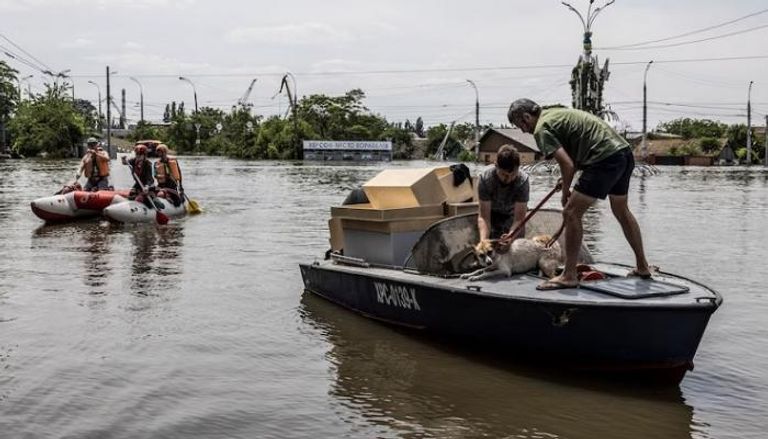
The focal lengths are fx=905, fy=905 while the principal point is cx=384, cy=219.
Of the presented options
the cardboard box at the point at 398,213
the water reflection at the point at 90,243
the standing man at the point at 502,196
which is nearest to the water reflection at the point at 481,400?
the standing man at the point at 502,196

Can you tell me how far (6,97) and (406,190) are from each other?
97993 mm

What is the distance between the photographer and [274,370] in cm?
743

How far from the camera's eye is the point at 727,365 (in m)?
7.59

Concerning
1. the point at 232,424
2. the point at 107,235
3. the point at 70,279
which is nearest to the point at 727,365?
the point at 232,424

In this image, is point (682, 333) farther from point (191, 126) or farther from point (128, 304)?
point (191, 126)

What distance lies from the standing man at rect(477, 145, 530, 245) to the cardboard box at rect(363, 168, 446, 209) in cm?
104

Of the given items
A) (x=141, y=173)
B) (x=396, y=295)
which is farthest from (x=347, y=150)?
(x=396, y=295)

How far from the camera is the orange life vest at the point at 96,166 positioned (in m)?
21.4

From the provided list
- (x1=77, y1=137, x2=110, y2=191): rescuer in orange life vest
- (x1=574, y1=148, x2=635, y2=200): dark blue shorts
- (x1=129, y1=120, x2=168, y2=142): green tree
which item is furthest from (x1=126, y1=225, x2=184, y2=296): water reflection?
(x1=129, y1=120, x2=168, y2=142): green tree

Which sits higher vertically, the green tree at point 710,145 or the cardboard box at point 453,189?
the green tree at point 710,145

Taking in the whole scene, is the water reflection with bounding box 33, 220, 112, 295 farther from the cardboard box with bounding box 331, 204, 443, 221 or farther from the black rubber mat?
the black rubber mat

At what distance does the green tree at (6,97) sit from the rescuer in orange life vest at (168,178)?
79.0m

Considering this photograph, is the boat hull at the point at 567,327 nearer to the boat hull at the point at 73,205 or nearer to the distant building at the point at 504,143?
the boat hull at the point at 73,205

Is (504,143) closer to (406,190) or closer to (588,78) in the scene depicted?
(588,78)
